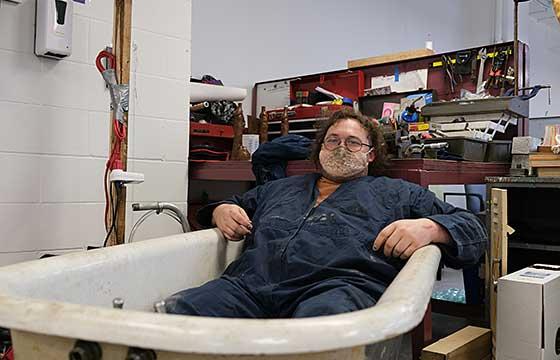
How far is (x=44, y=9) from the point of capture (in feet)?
6.54

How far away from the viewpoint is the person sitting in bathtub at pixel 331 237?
4.76 ft

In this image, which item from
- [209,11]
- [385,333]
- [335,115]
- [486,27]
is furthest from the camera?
[486,27]

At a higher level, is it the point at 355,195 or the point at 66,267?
the point at 355,195

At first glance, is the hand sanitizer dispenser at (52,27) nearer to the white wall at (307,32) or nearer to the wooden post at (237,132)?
the wooden post at (237,132)

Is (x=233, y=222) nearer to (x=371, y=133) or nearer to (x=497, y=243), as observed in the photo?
(x=371, y=133)

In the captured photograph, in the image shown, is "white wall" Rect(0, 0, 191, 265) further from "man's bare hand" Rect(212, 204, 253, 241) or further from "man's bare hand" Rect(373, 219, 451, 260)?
"man's bare hand" Rect(373, 219, 451, 260)

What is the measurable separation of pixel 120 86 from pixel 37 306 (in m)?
1.16

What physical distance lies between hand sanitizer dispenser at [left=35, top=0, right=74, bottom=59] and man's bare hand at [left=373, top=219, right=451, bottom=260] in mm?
1439

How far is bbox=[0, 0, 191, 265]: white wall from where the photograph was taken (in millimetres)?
1989

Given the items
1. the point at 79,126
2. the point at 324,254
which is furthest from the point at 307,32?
the point at 324,254

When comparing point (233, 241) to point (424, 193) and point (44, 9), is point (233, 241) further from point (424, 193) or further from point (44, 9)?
point (44, 9)

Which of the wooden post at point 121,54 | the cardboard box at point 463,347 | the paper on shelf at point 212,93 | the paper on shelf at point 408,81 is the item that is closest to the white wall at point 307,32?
the paper on shelf at point 212,93

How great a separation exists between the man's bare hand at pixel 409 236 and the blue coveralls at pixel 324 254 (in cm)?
4

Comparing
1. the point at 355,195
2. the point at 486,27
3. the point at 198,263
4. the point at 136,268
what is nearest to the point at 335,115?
the point at 355,195
